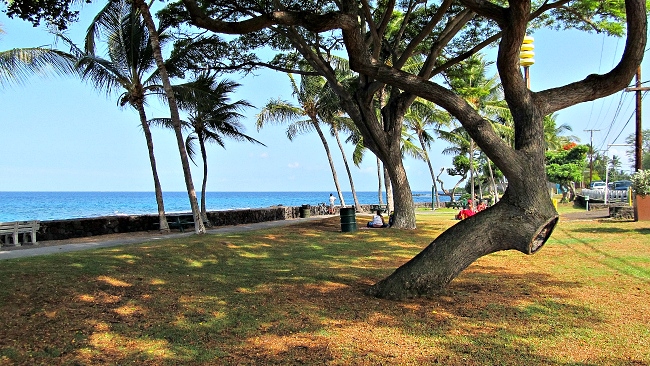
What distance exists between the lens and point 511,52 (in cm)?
701

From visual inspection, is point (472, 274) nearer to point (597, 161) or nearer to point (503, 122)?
point (503, 122)

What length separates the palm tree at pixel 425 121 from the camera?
2933cm

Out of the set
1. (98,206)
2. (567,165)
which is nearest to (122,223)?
(567,165)

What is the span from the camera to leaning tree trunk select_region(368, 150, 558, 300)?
668cm

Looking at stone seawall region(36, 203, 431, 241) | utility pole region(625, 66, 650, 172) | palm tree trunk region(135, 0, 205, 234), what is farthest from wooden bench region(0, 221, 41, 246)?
utility pole region(625, 66, 650, 172)

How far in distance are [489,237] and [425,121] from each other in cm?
3018

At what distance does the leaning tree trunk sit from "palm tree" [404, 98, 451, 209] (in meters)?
21.9

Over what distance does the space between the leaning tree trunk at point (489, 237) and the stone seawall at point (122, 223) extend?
1282cm

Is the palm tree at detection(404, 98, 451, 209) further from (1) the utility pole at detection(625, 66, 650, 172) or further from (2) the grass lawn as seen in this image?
(2) the grass lawn

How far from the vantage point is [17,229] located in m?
14.2

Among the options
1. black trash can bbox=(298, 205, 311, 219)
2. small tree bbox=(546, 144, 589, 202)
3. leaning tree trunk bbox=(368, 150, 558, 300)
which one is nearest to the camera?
leaning tree trunk bbox=(368, 150, 558, 300)

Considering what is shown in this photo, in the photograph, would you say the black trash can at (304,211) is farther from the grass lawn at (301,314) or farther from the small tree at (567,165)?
the small tree at (567,165)

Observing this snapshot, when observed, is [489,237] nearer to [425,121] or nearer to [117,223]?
[117,223]

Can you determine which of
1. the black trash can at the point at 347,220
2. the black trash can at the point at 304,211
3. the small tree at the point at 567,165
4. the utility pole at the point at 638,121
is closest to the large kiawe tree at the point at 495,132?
the black trash can at the point at 347,220
